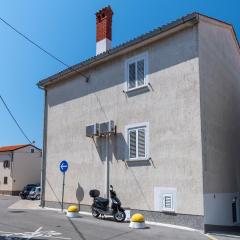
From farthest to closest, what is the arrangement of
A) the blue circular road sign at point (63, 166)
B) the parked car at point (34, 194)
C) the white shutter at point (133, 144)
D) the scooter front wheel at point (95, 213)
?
the parked car at point (34, 194) < the blue circular road sign at point (63, 166) < the scooter front wheel at point (95, 213) < the white shutter at point (133, 144)

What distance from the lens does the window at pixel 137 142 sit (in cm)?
1609

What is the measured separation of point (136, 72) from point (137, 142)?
3091 millimetres

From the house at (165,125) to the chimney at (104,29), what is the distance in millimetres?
107

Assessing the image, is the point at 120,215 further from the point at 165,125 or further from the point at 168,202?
the point at 165,125

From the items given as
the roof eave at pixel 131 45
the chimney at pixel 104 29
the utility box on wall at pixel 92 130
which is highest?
the chimney at pixel 104 29

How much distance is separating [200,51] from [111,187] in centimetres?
691

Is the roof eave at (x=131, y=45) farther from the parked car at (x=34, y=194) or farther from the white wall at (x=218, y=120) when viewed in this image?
the parked car at (x=34, y=194)

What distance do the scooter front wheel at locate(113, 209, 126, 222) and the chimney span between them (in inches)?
350

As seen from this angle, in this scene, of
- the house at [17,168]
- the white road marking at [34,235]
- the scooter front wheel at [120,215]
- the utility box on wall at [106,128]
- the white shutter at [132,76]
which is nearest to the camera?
the white road marking at [34,235]

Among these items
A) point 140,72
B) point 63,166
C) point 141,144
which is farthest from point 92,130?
point 140,72

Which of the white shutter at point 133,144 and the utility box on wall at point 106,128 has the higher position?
the utility box on wall at point 106,128

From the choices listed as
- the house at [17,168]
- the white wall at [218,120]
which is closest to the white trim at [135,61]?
the white wall at [218,120]

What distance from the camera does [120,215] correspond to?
51.2ft

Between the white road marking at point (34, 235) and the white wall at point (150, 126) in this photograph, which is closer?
the white road marking at point (34, 235)
